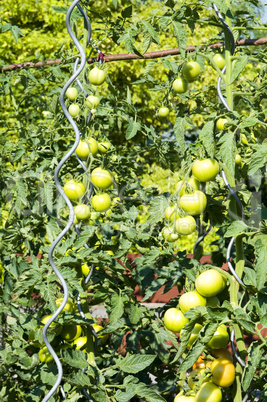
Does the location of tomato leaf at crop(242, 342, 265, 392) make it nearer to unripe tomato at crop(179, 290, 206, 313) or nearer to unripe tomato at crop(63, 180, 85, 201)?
unripe tomato at crop(179, 290, 206, 313)

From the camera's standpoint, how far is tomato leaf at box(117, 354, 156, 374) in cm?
104

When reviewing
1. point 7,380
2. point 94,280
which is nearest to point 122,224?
point 94,280

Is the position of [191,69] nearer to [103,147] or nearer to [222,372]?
[103,147]

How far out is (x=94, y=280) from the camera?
1.30m

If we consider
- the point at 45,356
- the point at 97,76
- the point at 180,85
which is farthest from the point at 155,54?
the point at 45,356

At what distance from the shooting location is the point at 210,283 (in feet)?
2.91

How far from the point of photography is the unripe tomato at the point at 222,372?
0.89 metres

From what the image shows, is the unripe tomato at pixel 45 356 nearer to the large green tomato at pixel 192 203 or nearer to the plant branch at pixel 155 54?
the large green tomato at pixel 192 203

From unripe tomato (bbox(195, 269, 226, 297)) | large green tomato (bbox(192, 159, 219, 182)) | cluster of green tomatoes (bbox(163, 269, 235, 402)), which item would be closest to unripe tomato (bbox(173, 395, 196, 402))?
cluster of green tomatoes (bbox(163, 269, 235, 402))

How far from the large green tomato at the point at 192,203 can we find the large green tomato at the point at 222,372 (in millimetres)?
320

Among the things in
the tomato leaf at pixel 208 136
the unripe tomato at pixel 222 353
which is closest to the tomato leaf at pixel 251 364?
the unripe tomato at pixel 222 353

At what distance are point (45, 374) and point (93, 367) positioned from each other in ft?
0.41

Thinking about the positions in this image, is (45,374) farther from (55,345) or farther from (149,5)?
(149,5)

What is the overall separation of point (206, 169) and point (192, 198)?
8 centimetres
